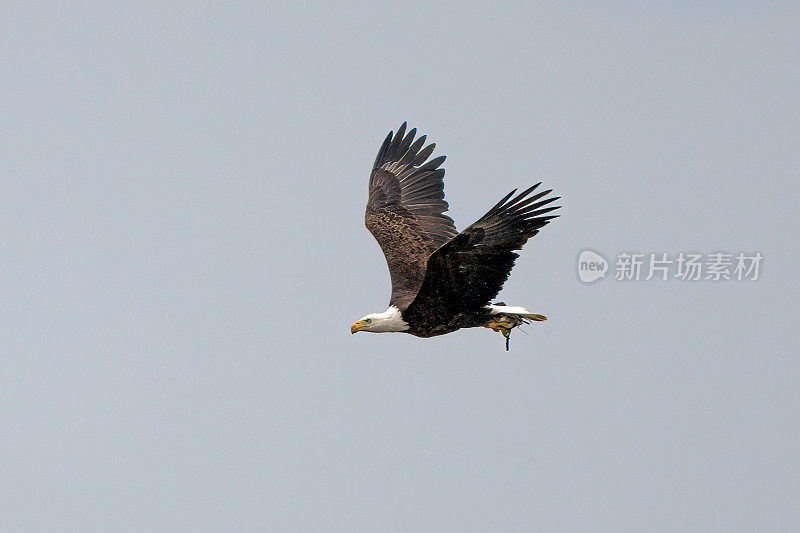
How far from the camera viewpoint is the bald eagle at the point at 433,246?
18875mm

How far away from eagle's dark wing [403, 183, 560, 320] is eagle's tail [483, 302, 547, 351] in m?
0.35

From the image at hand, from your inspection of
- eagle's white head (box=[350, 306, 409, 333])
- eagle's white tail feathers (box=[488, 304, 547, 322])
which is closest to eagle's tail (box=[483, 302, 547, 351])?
eagle's white tail feathers (box=[488, 304, 547, 322])

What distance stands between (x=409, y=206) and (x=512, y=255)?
199 inches

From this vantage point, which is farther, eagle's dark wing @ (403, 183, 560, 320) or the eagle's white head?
the eagle's white head

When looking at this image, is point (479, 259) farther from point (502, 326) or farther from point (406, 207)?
point (406, 207)

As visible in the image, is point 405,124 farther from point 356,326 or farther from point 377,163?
point 356,326

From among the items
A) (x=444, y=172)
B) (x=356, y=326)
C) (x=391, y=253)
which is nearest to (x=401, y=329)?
(x=356, y=326)

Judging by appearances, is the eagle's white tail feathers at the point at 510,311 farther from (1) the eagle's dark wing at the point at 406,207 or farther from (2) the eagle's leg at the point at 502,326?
(1) the eagle's dark wing at the point at 406,207

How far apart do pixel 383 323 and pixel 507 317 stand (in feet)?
6.51

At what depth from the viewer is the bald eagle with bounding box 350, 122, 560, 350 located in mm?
18875

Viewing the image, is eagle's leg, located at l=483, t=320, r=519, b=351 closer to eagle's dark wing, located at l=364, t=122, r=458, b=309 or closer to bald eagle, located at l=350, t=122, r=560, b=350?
bald eagle, located at l=350, t=122, r=560, b=350

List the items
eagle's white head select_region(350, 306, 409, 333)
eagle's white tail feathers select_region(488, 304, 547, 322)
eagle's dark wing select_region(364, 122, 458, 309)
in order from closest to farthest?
1. eagle's white tail feathers select_region(488, 304, 547, 322)
2. eagle's white head select_region(350, 306, 409, 333)
3. eagle's dark wing select_region(364, 122, 458, 309)

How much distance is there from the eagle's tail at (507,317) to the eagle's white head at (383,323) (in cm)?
136

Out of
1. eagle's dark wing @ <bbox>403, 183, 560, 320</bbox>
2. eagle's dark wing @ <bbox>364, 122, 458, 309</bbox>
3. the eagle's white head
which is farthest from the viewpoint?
eagle's dark wing @ <bbox>364, 122, 458, 309</bbox>
